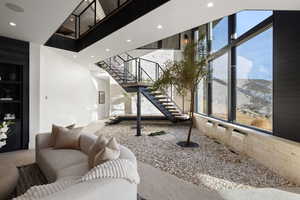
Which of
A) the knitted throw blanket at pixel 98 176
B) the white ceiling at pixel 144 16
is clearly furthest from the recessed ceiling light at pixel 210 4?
the knitted throw blanket at pixel 98 176

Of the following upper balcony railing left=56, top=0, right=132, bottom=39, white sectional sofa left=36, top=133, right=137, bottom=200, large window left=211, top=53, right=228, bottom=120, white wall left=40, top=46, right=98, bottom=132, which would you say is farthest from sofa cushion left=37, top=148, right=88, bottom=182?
large window left=211, top=53, right=228, bottom=120

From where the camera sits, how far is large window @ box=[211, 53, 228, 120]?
5.21 meters

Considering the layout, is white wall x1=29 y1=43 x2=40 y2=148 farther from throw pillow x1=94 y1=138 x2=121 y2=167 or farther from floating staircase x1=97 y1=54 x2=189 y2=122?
throw pillow x1=94 y1=138 x2=121 y2=167

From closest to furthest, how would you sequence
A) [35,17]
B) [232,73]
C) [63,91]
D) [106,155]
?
1. [106,155]
2. [35,17]
3. [232,73]
4. [63,91]

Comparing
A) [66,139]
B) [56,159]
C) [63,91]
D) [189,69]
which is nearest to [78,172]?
[56,159]

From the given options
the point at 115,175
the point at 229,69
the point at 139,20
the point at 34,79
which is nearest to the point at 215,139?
the point at 229,69

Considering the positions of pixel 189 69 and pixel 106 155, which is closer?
pixel 106 155

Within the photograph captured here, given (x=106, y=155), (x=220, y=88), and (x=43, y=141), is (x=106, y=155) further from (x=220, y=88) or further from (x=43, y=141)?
(x=220, y=88)

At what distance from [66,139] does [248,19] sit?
5.15 m

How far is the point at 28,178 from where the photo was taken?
8.52 feet

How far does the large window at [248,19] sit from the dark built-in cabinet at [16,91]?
6.03m

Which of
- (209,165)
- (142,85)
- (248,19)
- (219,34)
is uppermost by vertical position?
(219,34)

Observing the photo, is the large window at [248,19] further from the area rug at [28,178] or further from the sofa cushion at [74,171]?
the sofa cushion at [74,171]

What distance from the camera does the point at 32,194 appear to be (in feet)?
4.11
